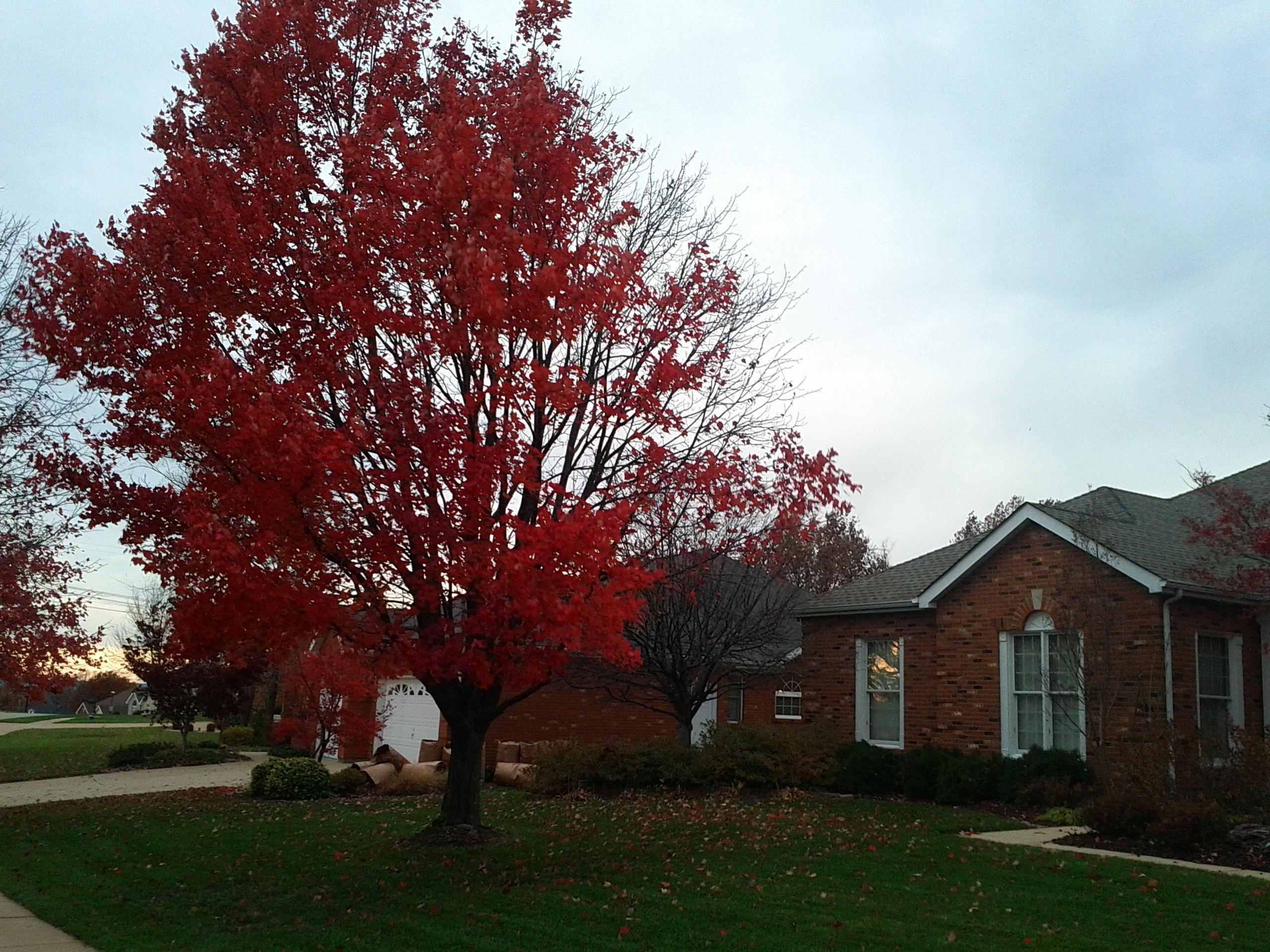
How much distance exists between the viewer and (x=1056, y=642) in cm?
1723

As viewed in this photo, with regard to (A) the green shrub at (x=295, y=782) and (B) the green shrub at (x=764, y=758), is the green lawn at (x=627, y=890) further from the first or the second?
(A) the green shrub at (x=295, y=782)

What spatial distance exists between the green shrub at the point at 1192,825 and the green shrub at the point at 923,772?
554cm

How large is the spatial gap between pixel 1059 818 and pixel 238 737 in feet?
102

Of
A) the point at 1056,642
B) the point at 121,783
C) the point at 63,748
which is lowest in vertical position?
the point at 63,748

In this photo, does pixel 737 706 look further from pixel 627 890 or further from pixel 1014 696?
pixel 627 890

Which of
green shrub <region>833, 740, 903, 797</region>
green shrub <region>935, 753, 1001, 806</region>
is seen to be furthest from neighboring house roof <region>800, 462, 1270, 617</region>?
green shrub <region>935, 753, 1001, 806</region>

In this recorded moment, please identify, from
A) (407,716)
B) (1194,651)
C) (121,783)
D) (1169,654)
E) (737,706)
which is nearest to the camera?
(1169,654)

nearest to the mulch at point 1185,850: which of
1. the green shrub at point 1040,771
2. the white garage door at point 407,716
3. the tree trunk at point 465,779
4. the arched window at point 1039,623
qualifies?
the green shrub at point 1040,771

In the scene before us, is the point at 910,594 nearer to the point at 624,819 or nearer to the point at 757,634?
the point at 757,634

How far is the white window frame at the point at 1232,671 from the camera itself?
16125 millimetres

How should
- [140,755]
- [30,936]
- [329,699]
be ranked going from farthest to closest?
[140,755] → [329,699] → [30,936]

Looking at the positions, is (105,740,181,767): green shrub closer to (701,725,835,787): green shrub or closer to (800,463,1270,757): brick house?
(701,725,835,787): green shrub

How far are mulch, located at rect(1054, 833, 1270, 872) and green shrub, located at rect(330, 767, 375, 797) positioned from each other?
1296 cm

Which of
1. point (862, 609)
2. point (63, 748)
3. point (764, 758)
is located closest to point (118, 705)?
point (63, 748)
